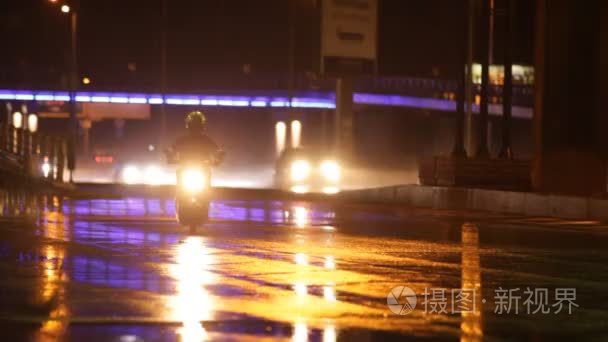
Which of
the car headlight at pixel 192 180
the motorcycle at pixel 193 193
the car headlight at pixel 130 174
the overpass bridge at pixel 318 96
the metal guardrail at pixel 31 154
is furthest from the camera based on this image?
the overpass bridge at pixel 318 96

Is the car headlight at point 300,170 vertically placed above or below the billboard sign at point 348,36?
below

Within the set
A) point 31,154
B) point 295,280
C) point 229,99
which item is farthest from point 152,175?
point 295,280

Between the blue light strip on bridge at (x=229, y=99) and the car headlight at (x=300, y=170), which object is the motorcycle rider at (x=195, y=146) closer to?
the car headlight at (x=300, y=170)

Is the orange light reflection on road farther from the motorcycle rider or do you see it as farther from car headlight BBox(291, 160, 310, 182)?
car headlight BBox(291, 160, 310, 182)

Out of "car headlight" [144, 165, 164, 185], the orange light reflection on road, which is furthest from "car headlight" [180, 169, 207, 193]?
"car headlight" [144, 165, 164, 185]

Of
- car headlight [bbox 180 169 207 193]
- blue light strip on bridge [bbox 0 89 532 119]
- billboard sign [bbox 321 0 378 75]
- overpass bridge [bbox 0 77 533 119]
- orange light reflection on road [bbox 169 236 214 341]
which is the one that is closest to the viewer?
orange light reflection on road [bbox 169 236 214 341]

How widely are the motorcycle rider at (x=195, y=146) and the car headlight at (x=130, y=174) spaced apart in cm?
3961

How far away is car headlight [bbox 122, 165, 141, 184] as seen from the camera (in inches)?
2328

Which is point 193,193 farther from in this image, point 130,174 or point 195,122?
point 130,174

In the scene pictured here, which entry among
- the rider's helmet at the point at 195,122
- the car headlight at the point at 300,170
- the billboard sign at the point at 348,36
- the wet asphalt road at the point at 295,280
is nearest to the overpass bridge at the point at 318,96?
the car headlight at the point at 300,170

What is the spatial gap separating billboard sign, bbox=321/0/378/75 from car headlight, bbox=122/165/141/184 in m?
12.2

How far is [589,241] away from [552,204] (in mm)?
7839

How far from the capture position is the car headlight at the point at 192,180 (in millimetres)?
19391

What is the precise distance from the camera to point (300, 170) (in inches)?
2124
